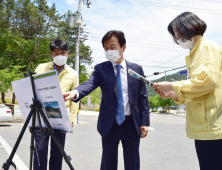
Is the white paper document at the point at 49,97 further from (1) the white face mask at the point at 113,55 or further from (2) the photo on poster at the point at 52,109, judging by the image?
(1) the white face mask at the point at 113,55

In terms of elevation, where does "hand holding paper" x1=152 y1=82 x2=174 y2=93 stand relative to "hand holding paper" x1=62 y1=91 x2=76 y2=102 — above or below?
above

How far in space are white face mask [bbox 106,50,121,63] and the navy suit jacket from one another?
0.08 m

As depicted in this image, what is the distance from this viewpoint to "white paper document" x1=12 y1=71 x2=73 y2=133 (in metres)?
1.98

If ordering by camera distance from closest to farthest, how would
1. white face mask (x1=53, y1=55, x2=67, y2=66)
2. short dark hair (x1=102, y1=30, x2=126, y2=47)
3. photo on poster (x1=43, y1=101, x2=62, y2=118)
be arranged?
photo on poster (x1=43, y1=101, x2=62, y2=118)
short dark hair (x1=102, y1=30, x2=126, y2=47)
white face mask (x1=53, y1=55, x2=67, y2=66)

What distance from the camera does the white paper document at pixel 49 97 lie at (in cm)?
198

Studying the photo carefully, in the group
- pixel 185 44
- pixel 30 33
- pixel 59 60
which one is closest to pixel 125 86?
pixel 185 44

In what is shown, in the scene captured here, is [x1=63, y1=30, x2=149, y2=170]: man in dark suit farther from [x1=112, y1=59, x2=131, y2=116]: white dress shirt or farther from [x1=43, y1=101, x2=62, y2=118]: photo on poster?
[x1=43, y1=101, x2=62, y2=118]: photo on poster

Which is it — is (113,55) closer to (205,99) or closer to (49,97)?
(49,97)

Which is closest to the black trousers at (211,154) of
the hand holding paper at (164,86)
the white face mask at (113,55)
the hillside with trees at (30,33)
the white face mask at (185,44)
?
the hand holding paper at (164,86)

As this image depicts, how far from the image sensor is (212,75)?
1626 mm

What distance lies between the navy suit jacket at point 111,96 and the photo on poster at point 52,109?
17.9 inches

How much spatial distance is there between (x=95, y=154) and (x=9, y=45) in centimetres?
3436

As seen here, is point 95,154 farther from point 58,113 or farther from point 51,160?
point 58,113

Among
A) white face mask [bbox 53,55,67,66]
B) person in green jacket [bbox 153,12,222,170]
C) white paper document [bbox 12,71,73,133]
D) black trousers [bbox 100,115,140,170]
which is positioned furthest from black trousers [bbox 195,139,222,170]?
white face mask [bbox 53,55,67,66]
